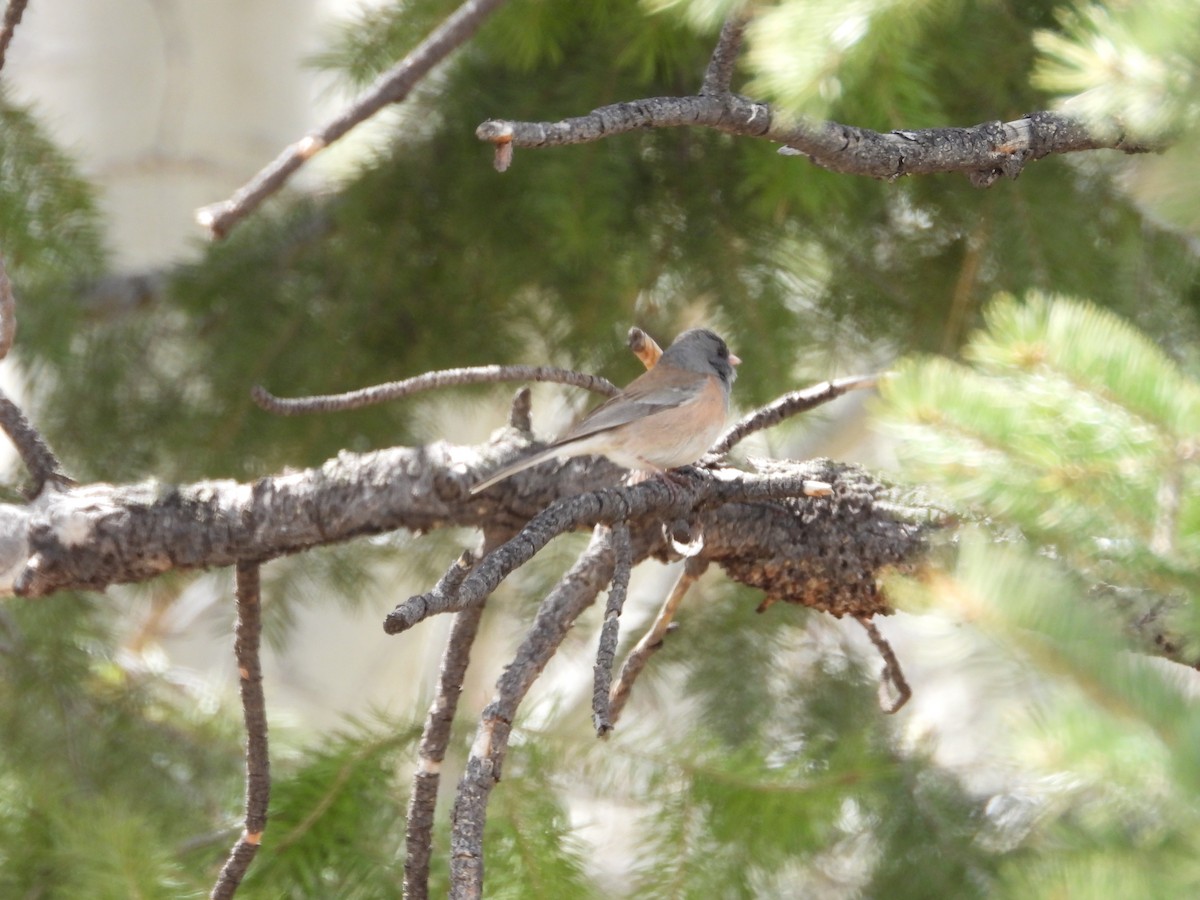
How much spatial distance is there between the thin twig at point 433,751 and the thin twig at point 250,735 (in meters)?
0.14

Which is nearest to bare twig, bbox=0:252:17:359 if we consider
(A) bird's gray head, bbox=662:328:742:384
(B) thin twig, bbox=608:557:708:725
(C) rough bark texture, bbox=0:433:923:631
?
(C) rough bark texture, bbox=0:433:923:631

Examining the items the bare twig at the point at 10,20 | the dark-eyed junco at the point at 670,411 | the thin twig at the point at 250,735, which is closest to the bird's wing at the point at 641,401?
the dark-eyed junco at the point at 670,411

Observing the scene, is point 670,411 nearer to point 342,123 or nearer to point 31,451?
point 342,123

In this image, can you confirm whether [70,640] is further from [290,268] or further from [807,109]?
[807,109]

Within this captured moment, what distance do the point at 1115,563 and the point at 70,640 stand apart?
5.40 feet

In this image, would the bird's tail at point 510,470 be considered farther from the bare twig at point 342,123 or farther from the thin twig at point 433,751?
the bare twig at point 342,123

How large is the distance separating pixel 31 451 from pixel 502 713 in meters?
0.63

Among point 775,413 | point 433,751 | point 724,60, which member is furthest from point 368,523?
point 724,60

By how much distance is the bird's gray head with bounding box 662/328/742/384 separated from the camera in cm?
187

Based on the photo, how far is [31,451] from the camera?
46.0 inches

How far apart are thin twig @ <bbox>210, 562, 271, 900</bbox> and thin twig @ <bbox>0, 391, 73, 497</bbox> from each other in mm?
233

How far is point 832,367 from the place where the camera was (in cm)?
198

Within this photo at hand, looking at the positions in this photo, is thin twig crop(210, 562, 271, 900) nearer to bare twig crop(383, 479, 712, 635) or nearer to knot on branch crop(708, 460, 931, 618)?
bare twig crop(383, 479, 712, 635)

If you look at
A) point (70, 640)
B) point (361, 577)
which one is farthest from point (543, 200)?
point (70, 640)
